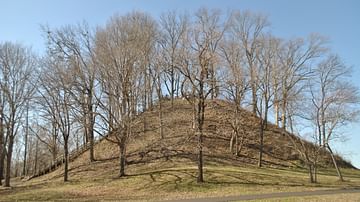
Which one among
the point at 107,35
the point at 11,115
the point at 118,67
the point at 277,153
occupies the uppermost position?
the point at 107,35

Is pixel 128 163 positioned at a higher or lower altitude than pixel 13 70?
lower

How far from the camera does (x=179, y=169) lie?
28594 millimetres

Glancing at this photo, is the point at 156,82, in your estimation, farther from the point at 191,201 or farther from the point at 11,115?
the point at 191,201

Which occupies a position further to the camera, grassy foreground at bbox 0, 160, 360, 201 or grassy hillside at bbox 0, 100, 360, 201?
grassy hillside at bbox 0, 100, 360, 201

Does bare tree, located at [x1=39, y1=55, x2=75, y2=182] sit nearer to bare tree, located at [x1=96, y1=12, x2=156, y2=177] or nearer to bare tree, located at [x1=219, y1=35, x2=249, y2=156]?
bare tree, located at [x1=96, y1=12, x2=156, y2=177]

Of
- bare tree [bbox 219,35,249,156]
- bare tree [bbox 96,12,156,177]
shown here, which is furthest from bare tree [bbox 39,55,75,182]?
bare tree [bbox 219,35,249,156]

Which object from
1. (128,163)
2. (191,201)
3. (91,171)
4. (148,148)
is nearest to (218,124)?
(148,148)

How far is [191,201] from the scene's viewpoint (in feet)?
54.8

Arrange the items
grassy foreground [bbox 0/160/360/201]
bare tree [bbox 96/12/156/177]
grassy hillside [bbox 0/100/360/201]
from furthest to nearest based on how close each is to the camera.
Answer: bare tree [bbox 96/12/156/177], grassy hillside [bbox 0/100/360/201], grassy foreground [bbox 0/160/360/201]

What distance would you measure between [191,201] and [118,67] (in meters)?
14.7

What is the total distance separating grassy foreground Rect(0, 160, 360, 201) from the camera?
2083cm

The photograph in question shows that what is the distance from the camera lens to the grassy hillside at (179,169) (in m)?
22.3

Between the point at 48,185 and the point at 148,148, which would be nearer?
the point at 48,185

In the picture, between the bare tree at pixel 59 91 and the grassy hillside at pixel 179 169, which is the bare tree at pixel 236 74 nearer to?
the grassy hillside at pixel 179 169
